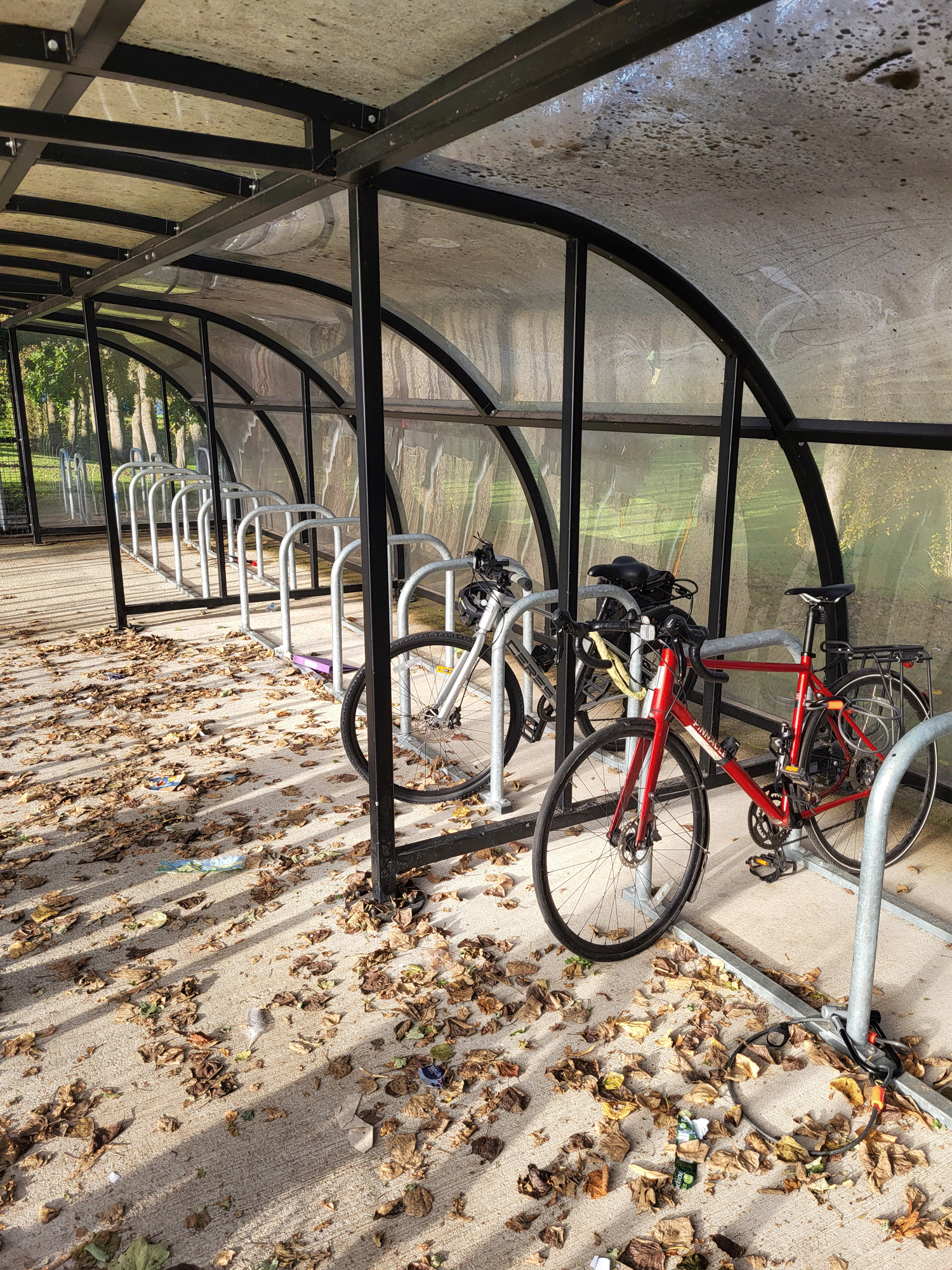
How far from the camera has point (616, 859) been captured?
12.1 ft

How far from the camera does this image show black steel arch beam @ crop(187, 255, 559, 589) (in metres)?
5.81

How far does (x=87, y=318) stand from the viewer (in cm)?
688

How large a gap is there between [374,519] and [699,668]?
48.6 inches

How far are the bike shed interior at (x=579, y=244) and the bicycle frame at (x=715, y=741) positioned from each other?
2.51 feet

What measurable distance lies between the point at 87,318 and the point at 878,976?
6.81 metres

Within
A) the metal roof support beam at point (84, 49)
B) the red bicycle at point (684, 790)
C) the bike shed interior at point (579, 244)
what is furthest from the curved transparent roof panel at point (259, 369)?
the red bicycle at point (684, 790)

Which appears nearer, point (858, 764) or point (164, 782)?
point (858, 764)

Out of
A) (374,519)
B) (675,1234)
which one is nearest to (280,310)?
(374,519)

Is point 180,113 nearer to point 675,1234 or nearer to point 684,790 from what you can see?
point 684,790

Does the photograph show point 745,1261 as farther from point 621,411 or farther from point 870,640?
point 621,411

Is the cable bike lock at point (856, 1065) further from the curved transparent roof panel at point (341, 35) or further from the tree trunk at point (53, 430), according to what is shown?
the tree trunk at point (53, 430)

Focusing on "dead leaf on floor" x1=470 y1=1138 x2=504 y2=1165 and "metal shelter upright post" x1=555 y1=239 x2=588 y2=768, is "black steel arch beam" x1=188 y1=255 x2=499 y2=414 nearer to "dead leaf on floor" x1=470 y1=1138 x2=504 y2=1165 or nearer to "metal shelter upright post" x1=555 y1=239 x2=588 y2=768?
"metal shelter upright post" x1=555 y1=239 x2=588 y2=768

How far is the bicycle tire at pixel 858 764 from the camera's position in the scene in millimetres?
3512

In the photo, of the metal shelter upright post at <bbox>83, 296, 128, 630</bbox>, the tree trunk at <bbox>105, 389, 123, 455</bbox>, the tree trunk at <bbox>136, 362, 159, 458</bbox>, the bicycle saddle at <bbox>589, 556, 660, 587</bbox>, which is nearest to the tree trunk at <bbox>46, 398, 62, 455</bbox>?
the tree trunk at <bbox>105, 389, 123, 455</bbox>
